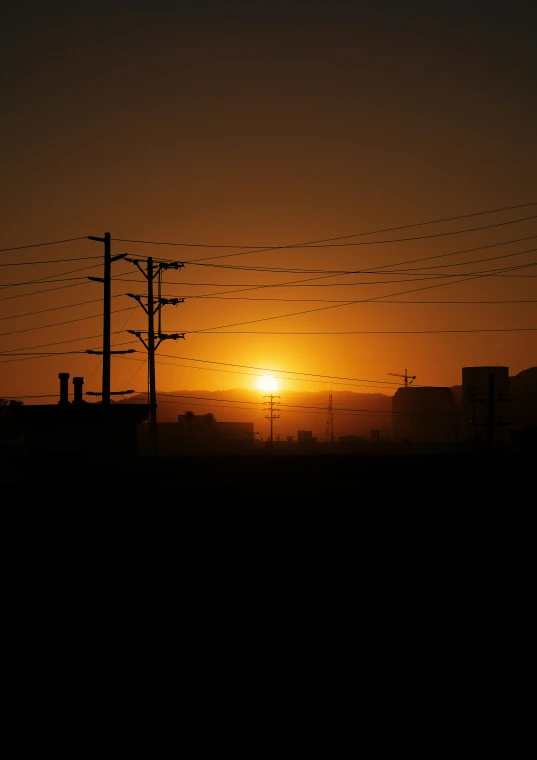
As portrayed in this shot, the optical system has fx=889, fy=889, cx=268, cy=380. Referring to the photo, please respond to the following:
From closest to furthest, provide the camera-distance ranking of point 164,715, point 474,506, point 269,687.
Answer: point 164,715 < point 269,687 < point 474,506

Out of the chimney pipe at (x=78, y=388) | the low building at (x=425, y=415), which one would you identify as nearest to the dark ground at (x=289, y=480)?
the chimney pipe at (x=78, y=388)

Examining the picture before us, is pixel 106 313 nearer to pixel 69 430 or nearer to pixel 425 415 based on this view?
pixel 69 430

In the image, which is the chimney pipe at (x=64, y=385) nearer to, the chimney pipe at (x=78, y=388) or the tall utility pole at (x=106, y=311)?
the chimney pipe at (x=78, y=388)

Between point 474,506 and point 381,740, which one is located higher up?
point 474,506

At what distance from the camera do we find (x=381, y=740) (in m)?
11.0

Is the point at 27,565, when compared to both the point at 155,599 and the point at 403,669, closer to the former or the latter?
the point at 155,599

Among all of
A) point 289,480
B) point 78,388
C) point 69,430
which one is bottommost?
point 289,480

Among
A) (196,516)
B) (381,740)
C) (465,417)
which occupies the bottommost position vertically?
(381,740)

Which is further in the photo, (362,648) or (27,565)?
(27,565)

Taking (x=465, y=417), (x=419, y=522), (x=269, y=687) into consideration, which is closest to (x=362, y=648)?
(x=269, y=687)

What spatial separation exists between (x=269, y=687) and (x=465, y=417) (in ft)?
422

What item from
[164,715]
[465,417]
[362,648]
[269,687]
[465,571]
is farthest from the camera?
[465,417]

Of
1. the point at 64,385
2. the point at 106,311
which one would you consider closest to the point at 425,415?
the point at 64,385

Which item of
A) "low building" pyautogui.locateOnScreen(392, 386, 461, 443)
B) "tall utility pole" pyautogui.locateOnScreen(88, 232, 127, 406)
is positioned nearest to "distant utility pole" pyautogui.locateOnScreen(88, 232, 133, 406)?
"tall utility pole" pyautogui.locateOnScreen(88, 232, 127, 406)
